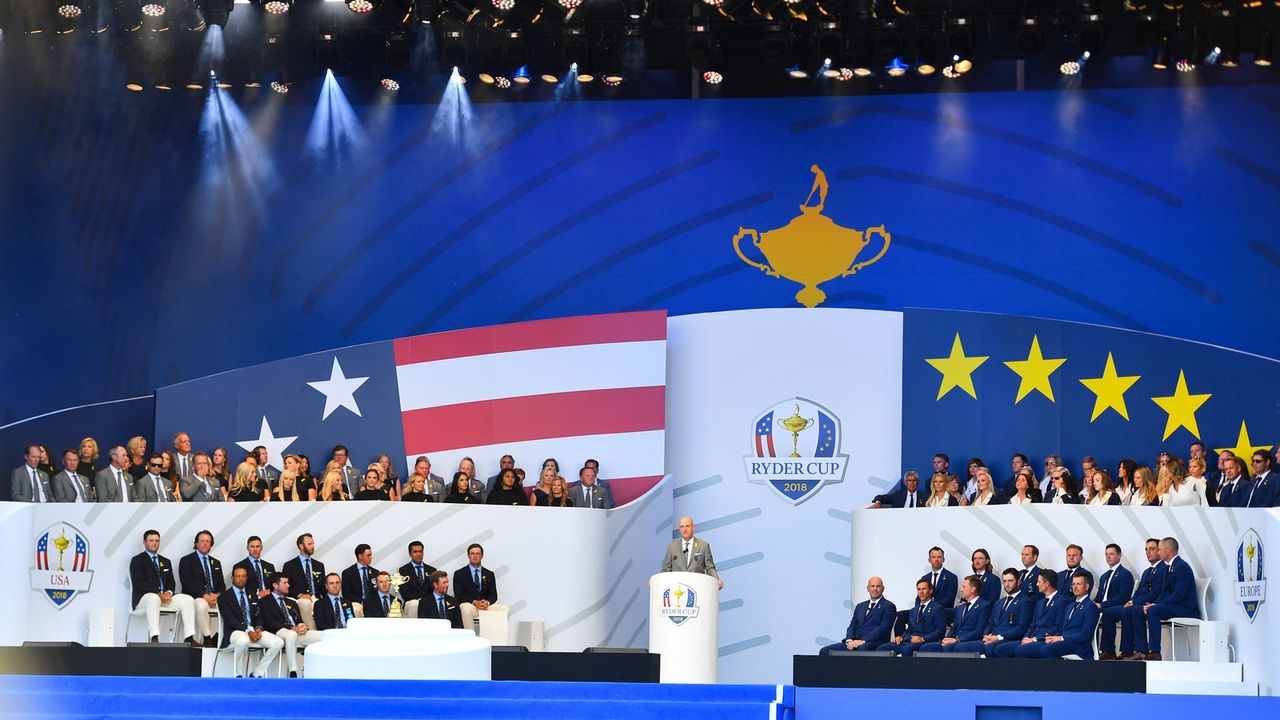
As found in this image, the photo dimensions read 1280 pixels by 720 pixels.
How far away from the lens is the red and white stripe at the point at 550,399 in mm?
14461

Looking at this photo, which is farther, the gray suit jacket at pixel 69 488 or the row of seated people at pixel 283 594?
the gray suit jacket at pixel 69 488

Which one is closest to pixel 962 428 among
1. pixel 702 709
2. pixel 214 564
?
pixel 214 564

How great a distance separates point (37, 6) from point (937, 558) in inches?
358

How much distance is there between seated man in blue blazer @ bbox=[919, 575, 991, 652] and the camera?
1171cm

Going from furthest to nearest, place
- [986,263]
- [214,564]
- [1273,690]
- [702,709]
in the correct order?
1. [986,263]
2. [214,564]
3. [1273,690]
4. [702,709]

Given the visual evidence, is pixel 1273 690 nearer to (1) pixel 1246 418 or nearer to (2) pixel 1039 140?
(1) pixel 1246 418

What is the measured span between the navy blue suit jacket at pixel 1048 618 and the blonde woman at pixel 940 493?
1766 millimetres

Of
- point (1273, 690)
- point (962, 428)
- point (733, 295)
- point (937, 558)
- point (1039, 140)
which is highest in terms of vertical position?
point (1039, 140)

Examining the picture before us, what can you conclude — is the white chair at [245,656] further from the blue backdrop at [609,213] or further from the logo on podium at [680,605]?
the blue backdrop at [609,213]

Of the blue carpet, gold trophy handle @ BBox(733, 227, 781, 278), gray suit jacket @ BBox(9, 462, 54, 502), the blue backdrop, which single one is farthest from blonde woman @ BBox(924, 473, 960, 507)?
gray suit jacket @ BBox(9, 462, 54, 502)

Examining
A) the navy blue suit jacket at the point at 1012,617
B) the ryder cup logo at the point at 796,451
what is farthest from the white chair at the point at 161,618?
the navy blue suit jacket at the point at 1012,617

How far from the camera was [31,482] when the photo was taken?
12.7 metres

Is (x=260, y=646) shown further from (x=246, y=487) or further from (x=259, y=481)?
(x=259, y=481)

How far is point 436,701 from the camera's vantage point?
21.4 feet
